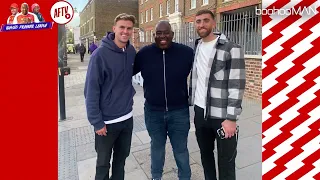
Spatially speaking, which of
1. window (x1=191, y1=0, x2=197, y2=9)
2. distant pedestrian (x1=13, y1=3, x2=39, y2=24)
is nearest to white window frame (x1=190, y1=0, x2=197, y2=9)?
window (x1=191, y1=0, x2=197, y2=9)

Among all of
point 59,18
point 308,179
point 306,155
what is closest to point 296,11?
point 306,155

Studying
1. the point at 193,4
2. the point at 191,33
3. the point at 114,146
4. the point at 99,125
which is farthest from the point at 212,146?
the point at 193,4

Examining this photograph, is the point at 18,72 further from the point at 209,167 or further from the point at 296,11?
the point at 296,11

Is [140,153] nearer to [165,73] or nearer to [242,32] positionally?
[165,73]

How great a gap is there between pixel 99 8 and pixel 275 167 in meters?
41.4

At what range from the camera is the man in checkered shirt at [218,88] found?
219 centimetres

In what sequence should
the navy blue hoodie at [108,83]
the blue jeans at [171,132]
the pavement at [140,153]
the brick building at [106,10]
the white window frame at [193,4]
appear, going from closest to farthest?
the navy blue hoodie at [108,83] → the blue jeans at [171,132] → the pavement at [140,153] → the white window frame at [193,4] → the brick building at [106,10]

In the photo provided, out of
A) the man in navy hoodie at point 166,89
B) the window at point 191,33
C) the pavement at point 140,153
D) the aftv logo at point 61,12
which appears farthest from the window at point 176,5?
the man in navy hoodie at point 166,89

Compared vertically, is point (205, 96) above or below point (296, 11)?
below

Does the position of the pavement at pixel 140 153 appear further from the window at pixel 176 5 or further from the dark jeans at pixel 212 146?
the window at pixel 176 5

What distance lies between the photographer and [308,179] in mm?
2549

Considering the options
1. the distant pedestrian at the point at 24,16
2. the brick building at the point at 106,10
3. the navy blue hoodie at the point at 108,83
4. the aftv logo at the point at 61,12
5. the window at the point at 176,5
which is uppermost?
the brick building at the point at 106,10

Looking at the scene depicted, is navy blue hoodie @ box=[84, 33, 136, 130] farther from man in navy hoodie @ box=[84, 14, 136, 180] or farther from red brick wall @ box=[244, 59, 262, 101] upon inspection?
red brick wall @ box=[244, 59, 262, 101]

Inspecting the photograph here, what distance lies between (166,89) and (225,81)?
2.11ft
